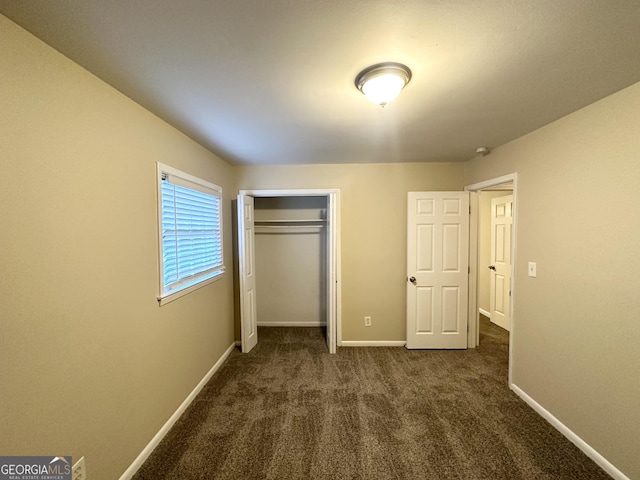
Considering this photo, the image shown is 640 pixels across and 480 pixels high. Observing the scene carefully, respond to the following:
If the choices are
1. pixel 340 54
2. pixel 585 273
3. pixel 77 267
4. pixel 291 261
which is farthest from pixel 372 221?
pixel 77 267

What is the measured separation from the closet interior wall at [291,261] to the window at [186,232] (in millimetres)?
1130

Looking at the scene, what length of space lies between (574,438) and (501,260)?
2625mm

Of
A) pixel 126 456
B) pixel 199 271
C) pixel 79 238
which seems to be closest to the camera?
pixel 79 238

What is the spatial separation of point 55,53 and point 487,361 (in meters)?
4.25

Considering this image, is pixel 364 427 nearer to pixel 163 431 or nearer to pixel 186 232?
pixel 163 431

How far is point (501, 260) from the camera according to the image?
3.89 meters

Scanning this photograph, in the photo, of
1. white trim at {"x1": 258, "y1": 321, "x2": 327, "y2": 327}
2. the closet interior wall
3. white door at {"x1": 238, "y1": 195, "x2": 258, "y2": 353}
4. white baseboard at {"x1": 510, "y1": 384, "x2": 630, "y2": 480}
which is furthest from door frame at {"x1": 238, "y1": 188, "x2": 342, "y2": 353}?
white baseboard at {"x1": 510, "y1": 384, "x2": 630, "y2": 480}

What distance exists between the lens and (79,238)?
1221 millimetres

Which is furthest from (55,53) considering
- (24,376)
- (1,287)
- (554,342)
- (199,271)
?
(554,342)

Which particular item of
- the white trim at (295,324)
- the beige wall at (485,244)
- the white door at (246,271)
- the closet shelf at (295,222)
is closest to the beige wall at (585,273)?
the beige wall at (485,244)

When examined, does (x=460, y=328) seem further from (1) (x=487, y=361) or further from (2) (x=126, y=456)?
(2) (x=126, y=456)

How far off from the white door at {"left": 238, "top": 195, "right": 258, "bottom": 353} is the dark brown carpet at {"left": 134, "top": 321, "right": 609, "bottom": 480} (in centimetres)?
37

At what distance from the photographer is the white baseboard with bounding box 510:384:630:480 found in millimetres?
1507

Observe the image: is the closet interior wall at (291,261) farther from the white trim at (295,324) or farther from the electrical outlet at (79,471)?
the electrical outlet at (79,471)
